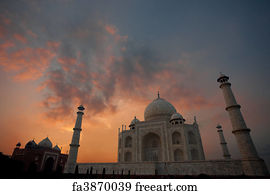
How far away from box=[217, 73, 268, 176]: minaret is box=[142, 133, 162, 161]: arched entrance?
12.5 metres

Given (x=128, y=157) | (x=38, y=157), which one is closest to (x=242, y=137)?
(x=128, y=157)

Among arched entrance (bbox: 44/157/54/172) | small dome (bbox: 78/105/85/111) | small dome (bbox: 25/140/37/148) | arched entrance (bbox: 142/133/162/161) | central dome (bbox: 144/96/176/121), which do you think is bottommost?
arched entrance (bbox: 44/157/54/172)

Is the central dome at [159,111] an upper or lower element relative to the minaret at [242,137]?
upper

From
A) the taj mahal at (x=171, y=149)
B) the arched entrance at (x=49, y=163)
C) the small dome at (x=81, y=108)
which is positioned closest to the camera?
the taj mahal at (x=171, y=149)

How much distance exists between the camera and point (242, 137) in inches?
564

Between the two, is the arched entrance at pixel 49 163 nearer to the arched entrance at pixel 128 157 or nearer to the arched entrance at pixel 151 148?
Result: the arched entrance at pixel 128 157

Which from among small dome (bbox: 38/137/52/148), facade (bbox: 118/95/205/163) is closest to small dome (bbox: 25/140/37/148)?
small dome (bbox: 38/137/52/148)

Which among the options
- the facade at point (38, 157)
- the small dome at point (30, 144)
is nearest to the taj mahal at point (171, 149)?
the facade at point (38, 157)

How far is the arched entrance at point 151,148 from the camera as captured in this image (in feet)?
79.6

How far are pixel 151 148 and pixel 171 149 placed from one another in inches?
152

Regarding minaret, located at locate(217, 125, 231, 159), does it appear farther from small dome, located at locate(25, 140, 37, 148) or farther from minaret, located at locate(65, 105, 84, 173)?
small dome, located at locate(25, 140, 37, 148)

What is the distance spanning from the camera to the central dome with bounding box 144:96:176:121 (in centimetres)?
2909

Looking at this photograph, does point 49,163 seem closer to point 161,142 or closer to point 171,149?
point 161,142

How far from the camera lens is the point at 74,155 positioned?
2073cm
